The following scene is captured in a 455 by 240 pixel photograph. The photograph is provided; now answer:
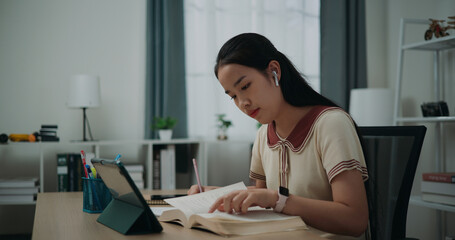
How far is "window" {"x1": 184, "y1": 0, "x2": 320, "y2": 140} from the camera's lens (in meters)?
3.43

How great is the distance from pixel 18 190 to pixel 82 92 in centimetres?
71

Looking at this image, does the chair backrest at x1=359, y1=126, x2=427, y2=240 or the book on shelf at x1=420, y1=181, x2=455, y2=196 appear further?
the book on shelf at x1=420, y1=181, x2=455, y2=196

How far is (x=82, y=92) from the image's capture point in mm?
2893

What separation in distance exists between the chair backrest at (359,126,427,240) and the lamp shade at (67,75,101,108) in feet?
6.64

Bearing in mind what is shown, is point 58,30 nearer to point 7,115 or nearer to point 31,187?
point 7,115

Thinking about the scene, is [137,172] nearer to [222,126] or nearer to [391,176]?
[222,126]

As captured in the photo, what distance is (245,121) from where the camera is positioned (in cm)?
350

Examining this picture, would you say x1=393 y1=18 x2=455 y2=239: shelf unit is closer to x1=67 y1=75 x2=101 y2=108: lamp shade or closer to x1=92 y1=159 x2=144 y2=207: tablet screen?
x1=67 y1=75 x2=101 y2=108: lamp shade

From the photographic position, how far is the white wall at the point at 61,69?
3166 mm

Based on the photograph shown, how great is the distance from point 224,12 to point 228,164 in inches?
45.9

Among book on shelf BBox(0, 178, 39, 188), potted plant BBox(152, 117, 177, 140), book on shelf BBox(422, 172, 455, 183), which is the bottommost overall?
book on shelf BBox(0, 178, 39, 188)

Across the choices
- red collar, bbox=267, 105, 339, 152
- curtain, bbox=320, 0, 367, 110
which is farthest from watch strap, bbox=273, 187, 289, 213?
curtain, bbox=320, 0, 367, 110

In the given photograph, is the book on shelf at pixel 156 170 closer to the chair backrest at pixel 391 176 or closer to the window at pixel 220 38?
the window at pixel 220 38

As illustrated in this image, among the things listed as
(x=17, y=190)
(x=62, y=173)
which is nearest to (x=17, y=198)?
(x=17, y=190)
